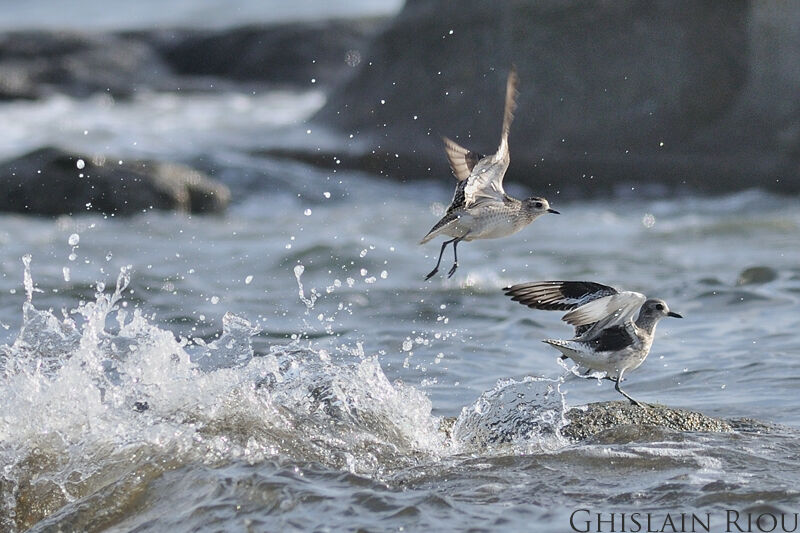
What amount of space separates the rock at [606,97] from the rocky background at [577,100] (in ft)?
0.05

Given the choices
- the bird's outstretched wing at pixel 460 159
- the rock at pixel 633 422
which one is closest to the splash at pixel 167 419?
the rock at pixel 633 422

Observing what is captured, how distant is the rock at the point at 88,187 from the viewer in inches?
518

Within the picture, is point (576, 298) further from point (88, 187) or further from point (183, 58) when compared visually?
point (183, 58)

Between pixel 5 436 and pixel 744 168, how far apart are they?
10356 millimetres

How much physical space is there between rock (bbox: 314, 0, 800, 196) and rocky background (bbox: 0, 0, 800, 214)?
16mm

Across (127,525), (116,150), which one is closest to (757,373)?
(127,525)

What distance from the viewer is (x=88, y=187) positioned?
43.4 feet

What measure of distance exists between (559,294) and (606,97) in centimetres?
975

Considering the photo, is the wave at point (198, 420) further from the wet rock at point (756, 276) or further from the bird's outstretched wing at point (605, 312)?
the wet rock at point (756, 276)

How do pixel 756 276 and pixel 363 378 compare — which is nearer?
pixel 363 378

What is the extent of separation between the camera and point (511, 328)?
8.46 m

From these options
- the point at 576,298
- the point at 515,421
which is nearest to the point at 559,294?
the point at 576,298

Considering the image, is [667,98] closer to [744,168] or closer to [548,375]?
[744,168]

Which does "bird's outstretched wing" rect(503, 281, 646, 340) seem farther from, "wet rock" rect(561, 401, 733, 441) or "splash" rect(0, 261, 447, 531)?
"splash" rect(0, 261, 447, 531)
